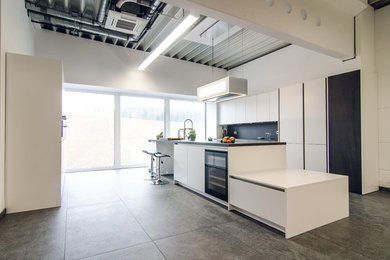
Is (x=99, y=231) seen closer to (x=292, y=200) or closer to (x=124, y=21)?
(x=292, y=200)

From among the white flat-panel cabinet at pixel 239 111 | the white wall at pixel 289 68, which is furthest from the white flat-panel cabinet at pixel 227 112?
the white wall at pixel 289 68

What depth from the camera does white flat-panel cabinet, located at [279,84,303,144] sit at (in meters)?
4.77

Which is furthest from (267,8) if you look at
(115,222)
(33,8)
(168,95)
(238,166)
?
(168,95)

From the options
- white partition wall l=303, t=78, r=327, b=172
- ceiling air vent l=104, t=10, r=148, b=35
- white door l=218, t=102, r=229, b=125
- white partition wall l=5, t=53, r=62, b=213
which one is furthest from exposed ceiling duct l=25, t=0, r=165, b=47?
white door l=218, t=102, r=229, b=125

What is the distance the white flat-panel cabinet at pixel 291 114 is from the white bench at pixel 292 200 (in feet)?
7.31

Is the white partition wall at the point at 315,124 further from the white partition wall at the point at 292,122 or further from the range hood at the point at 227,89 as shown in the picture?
the range hood at the point at 227,89

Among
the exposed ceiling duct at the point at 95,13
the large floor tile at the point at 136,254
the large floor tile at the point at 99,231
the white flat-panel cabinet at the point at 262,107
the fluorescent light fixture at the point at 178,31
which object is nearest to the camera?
the large floor tile at the point at 136,254

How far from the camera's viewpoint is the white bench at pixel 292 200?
218cm

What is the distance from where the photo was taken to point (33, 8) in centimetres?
386

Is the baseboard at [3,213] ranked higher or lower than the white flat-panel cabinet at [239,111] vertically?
lower

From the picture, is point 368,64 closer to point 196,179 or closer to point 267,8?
point 267,8

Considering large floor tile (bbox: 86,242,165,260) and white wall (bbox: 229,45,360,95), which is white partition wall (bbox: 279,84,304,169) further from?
large floor tile (bbox: 86,242,165,260)

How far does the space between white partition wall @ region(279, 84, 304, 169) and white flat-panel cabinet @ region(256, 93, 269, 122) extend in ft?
1.76

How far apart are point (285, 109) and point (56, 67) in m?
4.79
